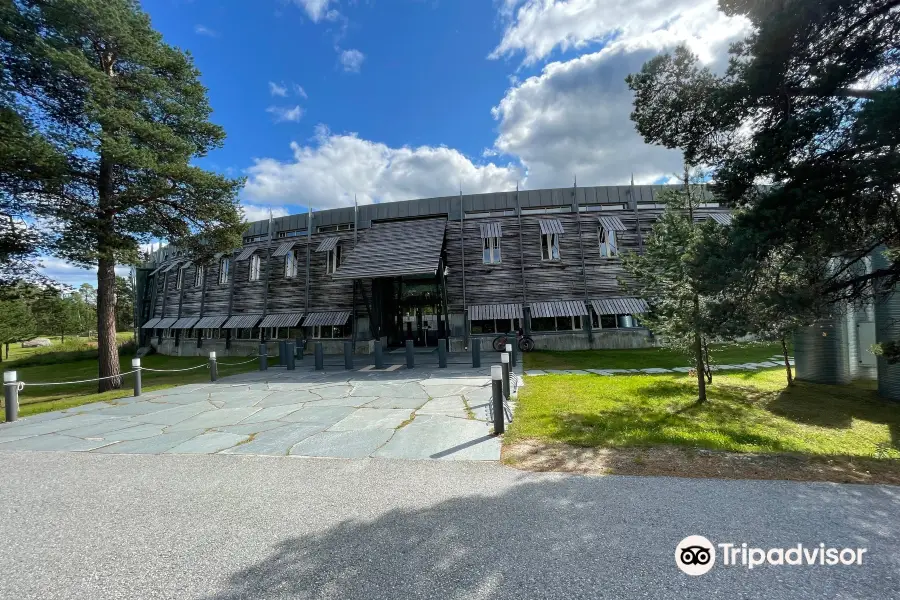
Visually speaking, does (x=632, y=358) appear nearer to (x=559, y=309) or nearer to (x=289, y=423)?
(x=559, y=309)

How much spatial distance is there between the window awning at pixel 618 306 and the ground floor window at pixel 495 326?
4.41 metres

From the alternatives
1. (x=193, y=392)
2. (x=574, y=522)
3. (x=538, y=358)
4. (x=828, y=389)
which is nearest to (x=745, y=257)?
(x=574, y=522)

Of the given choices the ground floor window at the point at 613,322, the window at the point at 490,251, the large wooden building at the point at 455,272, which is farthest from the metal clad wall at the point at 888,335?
the window at the point at 490,251

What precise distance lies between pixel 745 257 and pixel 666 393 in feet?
17.5

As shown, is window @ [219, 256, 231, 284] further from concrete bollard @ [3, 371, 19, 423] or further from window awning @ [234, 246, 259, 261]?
concrete bollard @ [3, 371, 19, 423]

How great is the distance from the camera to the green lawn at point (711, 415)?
5645 millimetres

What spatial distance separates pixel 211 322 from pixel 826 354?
102 ft

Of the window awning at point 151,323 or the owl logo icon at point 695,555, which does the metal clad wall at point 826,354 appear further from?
the window awning at point 151,323

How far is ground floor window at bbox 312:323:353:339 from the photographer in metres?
21.3

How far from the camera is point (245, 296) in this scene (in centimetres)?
2314

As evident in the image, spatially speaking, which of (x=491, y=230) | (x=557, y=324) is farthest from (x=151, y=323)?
(x=557, y=324)

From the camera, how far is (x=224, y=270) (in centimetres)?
2416

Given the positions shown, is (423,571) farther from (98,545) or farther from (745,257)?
(745,257)

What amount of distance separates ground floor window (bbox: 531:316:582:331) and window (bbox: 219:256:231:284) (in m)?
20.3
